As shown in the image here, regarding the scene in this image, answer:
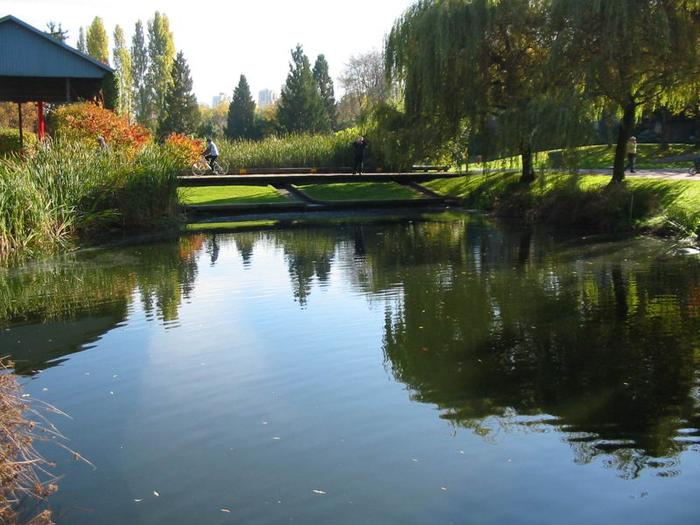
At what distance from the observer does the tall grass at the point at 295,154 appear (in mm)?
34594


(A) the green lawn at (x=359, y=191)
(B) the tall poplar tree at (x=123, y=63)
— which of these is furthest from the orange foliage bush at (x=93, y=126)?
(B) the tall poplar tree at (x=123, y=63)

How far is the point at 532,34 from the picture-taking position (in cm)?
2180

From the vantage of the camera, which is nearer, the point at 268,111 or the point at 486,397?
the point at 486,397

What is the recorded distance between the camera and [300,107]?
5919 centimetres

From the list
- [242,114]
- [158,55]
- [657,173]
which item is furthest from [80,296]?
[158,55]

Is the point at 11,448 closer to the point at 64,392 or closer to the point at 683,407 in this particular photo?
the point at 64,392

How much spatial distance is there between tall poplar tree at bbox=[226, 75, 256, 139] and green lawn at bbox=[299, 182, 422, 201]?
35347 millimetres

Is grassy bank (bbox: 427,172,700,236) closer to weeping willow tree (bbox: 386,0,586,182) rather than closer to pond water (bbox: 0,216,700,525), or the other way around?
weeping willow tree (bbox: 386,0,586,182)

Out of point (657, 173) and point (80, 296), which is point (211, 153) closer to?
point (657, 173)

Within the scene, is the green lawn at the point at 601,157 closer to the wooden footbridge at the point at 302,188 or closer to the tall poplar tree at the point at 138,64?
the wooden footbridge at the point at 302,188

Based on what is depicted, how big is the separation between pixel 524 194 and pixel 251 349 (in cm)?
1587

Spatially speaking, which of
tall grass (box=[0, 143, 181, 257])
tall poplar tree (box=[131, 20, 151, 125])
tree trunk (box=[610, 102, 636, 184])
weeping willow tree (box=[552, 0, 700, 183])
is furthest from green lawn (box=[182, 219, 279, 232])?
tall poplar tree (box=[131, 20, 151, 125])

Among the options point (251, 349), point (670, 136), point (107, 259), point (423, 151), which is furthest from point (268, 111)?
point (251, 349)

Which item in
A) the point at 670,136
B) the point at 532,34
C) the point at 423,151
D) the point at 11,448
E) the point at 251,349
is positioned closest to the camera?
the point at 11,448
